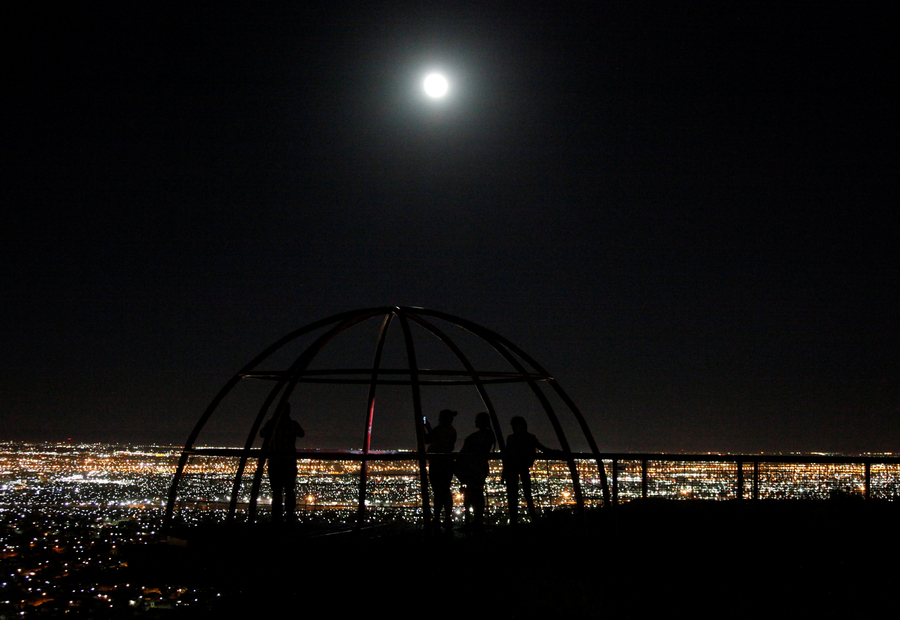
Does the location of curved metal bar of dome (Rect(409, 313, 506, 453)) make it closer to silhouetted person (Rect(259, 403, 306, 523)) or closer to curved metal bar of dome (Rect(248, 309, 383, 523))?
curved metal bar of dome (Rect(248, 309, 383, 523))

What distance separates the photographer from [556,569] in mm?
8648

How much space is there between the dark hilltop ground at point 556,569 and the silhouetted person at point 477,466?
0.55 metres

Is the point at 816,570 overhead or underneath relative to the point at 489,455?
underneath

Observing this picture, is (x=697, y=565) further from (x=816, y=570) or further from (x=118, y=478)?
(x=118, y=478)

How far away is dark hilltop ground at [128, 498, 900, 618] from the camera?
303 inches

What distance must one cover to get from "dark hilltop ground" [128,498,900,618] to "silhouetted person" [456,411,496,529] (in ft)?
1.80

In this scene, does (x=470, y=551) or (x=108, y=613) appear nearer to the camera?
(x=108, y=613)

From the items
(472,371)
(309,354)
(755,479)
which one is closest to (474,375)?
(472,371)

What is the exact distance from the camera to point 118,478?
110938mm

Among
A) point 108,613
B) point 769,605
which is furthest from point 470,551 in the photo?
point 108,613

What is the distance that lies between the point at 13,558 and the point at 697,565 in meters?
12.8

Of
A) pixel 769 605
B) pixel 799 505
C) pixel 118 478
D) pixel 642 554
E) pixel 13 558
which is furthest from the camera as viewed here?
pixel 118 478

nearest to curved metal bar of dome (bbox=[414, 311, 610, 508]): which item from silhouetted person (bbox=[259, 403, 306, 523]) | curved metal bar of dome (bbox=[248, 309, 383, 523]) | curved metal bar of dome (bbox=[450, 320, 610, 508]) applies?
curved metal bar of dome (bbox=[450, 320, 610, 508])

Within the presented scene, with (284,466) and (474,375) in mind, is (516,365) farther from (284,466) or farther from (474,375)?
(284,466)
